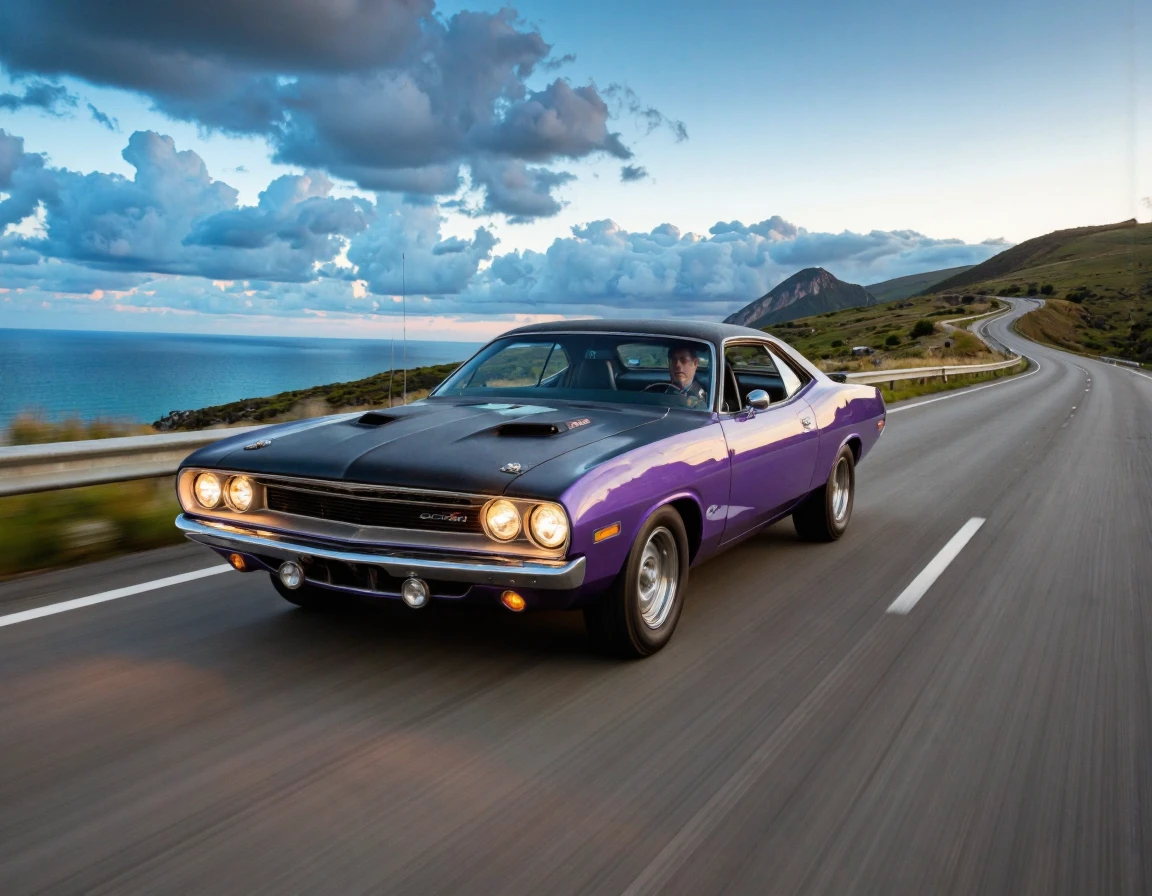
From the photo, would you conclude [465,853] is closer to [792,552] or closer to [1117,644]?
[1117,644]

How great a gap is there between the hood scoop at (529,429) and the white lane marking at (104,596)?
2.33m

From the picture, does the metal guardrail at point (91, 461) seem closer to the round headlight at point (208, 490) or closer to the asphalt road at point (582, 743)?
the asphalt road at point (582, 743)

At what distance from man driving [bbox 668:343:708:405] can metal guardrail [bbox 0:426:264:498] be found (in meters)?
2.31

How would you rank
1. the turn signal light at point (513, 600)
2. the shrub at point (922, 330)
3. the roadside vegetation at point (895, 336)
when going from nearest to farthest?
1. the turn signal light at point (513, 600)
2. the roadside vegetation at point (895, 336)
3. the shrub at point (922, 330)

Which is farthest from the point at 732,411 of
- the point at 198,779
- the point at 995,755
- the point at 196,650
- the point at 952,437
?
the point at 952,437

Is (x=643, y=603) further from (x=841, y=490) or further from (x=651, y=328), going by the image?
(x=841, y=490)

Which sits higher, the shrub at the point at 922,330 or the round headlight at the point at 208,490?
the round headlight at the point at 208,490

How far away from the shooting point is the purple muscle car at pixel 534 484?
3779mm

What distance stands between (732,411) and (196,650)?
291cm

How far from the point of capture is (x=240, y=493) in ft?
14.1

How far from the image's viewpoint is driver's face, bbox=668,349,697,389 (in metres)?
5.31

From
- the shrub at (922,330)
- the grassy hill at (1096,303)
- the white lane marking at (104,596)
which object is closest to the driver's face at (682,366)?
the white lane marking at (104,596)

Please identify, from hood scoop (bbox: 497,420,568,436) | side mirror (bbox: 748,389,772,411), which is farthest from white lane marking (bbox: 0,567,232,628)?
side mirror (bbox: 748,389,772,411)

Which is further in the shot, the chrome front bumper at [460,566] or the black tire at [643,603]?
the black tire at [643,603]
